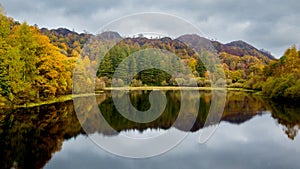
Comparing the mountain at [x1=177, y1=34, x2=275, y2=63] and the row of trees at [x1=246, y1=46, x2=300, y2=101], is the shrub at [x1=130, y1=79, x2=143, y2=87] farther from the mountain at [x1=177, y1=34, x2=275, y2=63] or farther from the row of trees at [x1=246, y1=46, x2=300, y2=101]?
the row of trees at [x1=246, y1=46, x2=300, y2=101]

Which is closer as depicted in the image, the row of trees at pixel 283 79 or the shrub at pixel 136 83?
the row of trees at pixel 283 79

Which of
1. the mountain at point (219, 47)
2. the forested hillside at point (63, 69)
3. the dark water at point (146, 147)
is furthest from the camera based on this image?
the mountain at point (219, 47)

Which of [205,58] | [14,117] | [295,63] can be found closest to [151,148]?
[14,117]

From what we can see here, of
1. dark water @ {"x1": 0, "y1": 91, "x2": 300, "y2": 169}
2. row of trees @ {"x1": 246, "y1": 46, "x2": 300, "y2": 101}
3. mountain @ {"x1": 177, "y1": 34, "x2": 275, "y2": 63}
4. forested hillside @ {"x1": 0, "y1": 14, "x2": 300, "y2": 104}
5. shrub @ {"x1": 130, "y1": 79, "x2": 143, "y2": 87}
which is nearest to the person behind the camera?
dark water @ {"x1": 0, "y1": 91, "x2": 300, "y2": 169}

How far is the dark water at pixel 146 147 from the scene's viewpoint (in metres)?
9.09

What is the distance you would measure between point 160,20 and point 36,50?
602 inches

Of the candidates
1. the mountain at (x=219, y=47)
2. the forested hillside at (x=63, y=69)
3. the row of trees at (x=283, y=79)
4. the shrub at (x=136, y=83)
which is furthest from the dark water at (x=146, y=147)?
the shrub at (x=136, y=83)

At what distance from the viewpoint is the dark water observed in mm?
9086

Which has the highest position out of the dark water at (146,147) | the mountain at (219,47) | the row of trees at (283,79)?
the mountain at (219,47)

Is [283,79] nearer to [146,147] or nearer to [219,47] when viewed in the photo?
[146,147]

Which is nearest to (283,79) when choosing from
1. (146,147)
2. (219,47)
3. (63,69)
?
(63,69)

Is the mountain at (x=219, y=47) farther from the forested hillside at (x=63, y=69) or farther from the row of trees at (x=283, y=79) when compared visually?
the row of trees at (x=283, y=79)

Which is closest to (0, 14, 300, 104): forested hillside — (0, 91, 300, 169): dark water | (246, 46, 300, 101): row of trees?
(246, 46, 300, 101): row of trees

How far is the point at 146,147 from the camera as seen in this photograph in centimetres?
1033
